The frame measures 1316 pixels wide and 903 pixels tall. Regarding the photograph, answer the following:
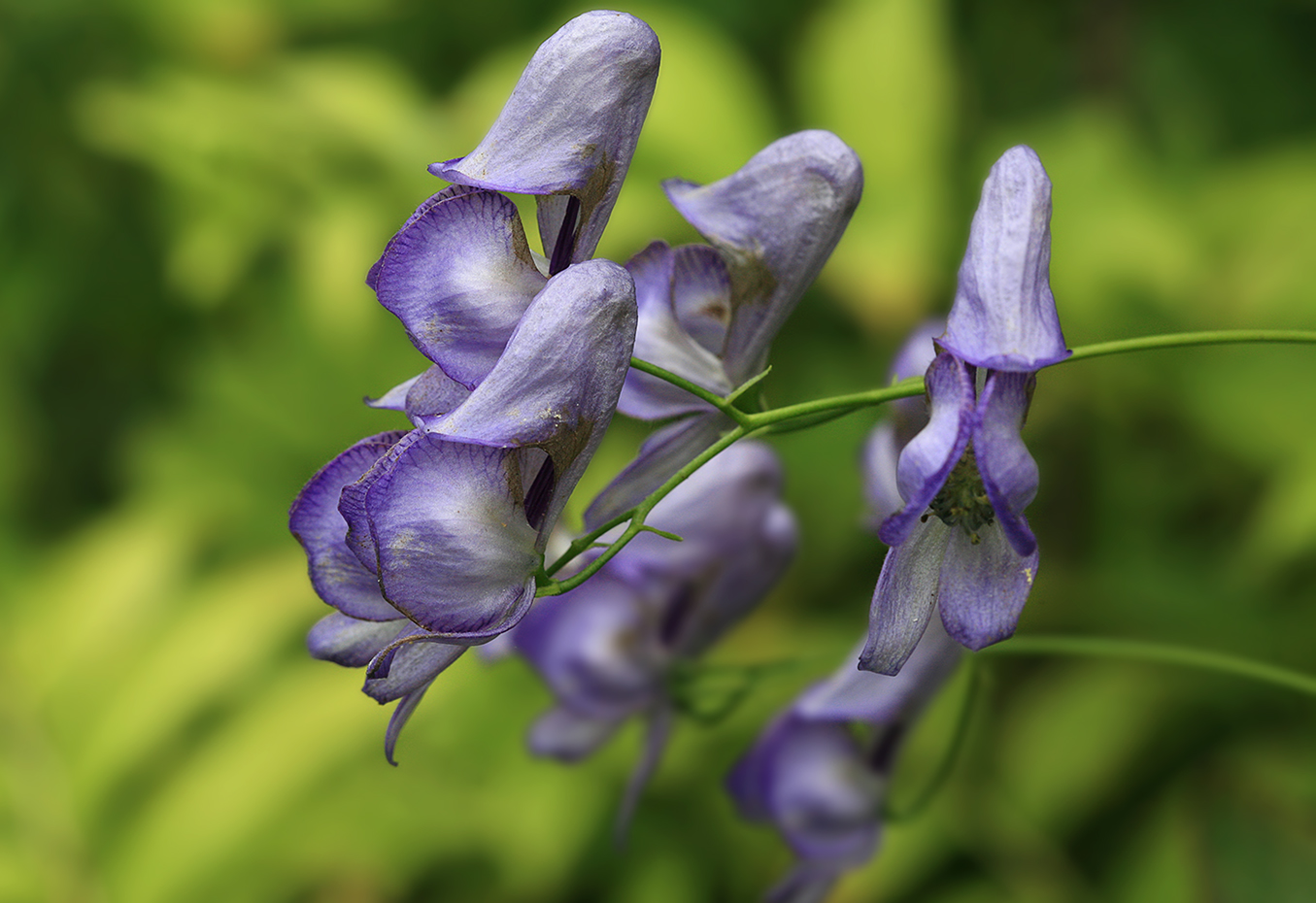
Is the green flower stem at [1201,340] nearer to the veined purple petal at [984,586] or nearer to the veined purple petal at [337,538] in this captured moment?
the veined purple petal at [984,586]

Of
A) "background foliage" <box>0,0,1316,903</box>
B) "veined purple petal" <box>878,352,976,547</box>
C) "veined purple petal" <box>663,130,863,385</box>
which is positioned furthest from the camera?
"background foliage" <box>0,0,1316,903</box>

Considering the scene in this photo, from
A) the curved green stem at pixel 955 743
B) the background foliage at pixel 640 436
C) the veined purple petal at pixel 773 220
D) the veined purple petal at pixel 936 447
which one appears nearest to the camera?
the veined purple petal at pixel 936 447

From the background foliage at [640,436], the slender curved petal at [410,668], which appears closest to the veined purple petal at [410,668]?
the slender curved petal at [410,668]

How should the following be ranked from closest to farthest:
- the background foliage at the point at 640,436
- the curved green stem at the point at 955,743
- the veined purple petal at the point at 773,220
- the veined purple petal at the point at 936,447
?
1. the veined purple petal at the point at 936,447
2. the veined purple petal at the point at 773,220
3. the curved green stem at the point at 955,743
4. the background foliage at the point at 640,436

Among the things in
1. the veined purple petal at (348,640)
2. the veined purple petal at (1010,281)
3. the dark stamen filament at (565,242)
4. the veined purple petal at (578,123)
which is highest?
the veined purple petal at (578,123)

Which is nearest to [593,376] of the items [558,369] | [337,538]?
[558,369]

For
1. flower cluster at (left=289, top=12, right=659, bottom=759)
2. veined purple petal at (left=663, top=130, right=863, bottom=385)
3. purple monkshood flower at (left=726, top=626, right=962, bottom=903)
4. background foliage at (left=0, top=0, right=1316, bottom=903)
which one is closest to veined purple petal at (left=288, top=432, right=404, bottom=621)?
flower cluster at (left=289, top=12, right=659, bottom=759)

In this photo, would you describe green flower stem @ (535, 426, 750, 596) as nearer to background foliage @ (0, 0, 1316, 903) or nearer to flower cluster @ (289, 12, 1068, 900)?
flower cluster @ (289, 12, 1068, 900)
